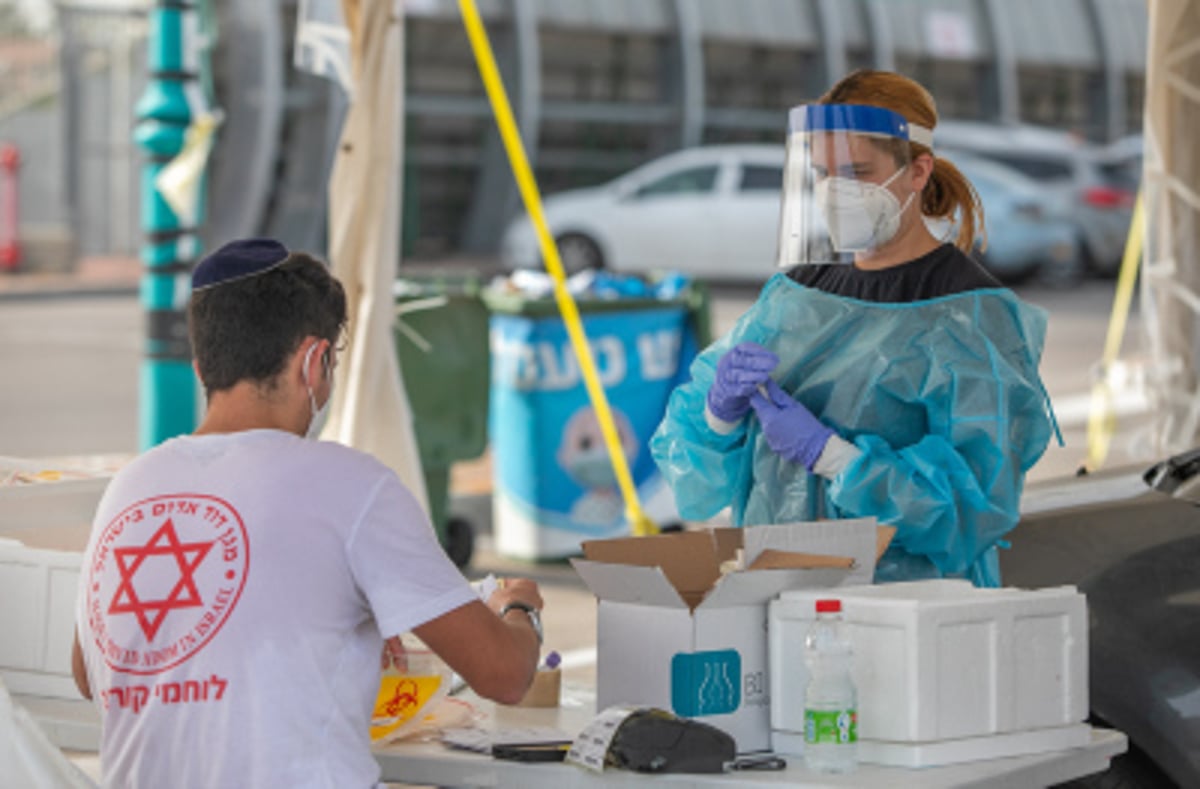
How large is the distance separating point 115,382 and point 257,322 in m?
13.1

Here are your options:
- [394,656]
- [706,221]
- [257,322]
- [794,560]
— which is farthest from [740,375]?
[706,221]

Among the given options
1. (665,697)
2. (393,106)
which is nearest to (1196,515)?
(665,697)

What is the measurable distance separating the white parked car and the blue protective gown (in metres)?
18.8

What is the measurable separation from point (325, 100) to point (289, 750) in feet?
75.9

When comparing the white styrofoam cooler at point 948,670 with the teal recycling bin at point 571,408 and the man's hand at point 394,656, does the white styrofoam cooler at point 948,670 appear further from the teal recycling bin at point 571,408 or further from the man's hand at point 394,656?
the teal recycling bin at point 571,408

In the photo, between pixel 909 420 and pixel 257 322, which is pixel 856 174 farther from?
pixel 257 322

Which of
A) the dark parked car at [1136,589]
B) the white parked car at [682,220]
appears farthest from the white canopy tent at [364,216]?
the white parked car at [682,220]

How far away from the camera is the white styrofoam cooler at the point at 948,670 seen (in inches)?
130

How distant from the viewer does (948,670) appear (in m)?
3.33

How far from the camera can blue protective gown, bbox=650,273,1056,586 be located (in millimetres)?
3916

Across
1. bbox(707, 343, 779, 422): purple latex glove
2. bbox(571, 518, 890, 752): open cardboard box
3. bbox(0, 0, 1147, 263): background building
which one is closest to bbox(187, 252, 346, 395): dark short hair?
bbox(571, 518, 890, 752): open cardboard box

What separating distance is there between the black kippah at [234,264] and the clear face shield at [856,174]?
4.43 ft

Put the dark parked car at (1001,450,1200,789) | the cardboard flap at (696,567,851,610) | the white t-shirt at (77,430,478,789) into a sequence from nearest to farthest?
the white t-shirt at (77,430,478,789) → the cardboard flap at (696,567,851,610) → the dark parked car at (1001,450,1200,789)

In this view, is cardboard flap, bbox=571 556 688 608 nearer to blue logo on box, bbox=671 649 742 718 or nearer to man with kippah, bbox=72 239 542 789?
blue logo on box, bbox=671 649 742 718
